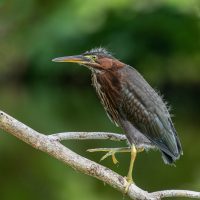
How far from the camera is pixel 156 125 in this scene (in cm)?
399

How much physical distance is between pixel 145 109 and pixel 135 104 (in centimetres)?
7

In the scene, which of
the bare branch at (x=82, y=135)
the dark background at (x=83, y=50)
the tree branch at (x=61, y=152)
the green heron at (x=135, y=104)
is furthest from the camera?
the dark background at (x=83, y=50)

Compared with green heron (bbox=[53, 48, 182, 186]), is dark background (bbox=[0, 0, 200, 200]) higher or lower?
higher

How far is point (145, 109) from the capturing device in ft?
13.1

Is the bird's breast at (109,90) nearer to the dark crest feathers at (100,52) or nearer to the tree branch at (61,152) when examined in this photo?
the dark crest feathers at (100,52)

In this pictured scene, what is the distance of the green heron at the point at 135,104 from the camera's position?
3.94m

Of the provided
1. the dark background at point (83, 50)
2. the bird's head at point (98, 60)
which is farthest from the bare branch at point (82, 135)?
the dark background at point (83, 50)

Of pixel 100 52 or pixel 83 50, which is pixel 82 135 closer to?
pixel 100 52

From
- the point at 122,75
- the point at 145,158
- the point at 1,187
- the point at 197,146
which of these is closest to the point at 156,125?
the point at 122,75

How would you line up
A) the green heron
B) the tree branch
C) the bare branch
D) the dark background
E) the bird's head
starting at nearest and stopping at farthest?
the tree branch < the bare branch < the bird's head < the green heron < the dark background

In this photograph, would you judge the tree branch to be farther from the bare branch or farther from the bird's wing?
the bird's wing

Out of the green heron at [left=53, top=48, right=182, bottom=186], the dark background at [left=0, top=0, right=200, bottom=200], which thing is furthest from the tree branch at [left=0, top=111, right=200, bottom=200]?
the dark background at [left=0, top=0, right=200, bottom=200]

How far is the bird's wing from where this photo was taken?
396 centimetres

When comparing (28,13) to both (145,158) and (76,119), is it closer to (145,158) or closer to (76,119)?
(76,119)
